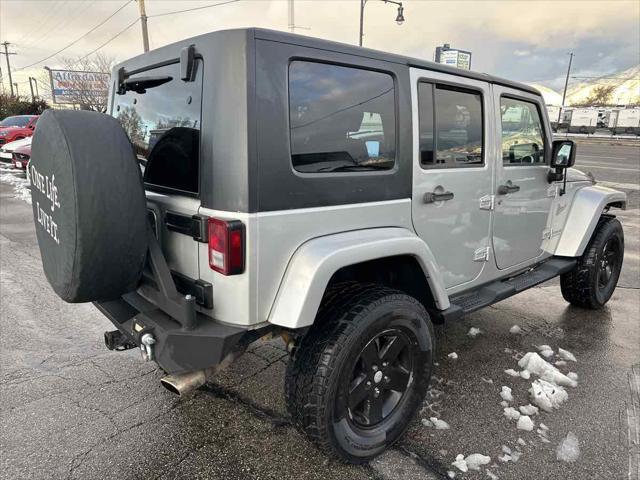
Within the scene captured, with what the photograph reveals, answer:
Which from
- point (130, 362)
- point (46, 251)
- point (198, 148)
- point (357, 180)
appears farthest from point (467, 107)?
point (130, 362)

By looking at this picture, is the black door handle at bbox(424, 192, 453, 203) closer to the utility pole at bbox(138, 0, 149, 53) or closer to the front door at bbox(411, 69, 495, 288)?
the front door at bbox(411, 69, 495, 288)

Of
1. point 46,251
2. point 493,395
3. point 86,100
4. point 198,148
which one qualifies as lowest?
point 493,395

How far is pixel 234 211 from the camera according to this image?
1.86 m

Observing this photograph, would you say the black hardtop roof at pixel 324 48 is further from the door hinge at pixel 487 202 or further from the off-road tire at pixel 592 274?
the off-road tire at pixel 592 274

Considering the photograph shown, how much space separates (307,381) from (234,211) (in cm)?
87

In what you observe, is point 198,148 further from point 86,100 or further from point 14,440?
point 86,100

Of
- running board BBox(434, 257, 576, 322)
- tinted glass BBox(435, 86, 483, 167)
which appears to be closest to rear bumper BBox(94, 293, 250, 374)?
running board BBox(434, 257, 576, 322)

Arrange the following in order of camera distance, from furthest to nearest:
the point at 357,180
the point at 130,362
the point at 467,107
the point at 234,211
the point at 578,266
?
the point at 578,266
the point at 130,362
the point at 467,107
the point at 357,180
the point at 234,211

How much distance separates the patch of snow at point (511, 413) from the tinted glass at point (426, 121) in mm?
1590

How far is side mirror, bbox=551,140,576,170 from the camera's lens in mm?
3487

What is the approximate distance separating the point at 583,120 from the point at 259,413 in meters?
58.5

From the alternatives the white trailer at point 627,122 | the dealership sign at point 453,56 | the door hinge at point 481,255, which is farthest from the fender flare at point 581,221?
the white trailer at point 627,122

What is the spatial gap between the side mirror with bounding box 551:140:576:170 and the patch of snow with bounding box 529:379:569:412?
66.3 inches

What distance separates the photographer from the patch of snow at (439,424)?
264 centimetres
